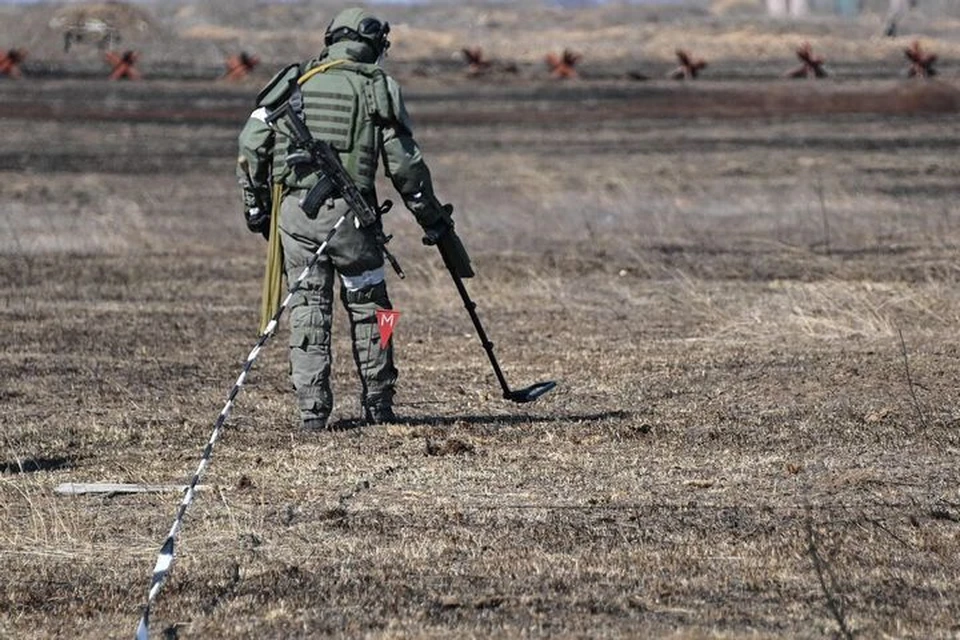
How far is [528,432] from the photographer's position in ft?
34.7

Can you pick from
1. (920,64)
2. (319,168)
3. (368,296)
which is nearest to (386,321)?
(368,296)

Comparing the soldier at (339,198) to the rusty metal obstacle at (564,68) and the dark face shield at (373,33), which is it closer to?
the dark face shield at (373,33)

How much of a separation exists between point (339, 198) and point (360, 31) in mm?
854

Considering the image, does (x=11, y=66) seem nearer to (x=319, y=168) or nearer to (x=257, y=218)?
(x=257, y=218)

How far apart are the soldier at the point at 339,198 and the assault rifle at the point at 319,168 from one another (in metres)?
0.05

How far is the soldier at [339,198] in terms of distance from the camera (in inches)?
397

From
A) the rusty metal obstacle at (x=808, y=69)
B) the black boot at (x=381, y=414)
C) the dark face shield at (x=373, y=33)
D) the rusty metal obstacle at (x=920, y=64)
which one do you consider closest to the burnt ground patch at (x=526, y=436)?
the black boot at (x=381, y=414)

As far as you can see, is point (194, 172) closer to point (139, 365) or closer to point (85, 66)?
point (139, 365)

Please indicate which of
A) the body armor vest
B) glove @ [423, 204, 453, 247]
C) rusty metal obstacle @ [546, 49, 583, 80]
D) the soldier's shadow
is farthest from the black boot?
rusty metal obstacle @ [546, 49, 583, 80]

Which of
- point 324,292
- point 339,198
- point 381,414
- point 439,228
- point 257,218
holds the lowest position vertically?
point 381,414

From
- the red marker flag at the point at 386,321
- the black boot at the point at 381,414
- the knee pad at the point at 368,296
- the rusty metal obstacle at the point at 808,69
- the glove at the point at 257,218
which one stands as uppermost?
the glove at the point at 257,218

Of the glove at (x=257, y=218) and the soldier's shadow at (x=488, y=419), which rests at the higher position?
the glove at (x=257, y=218)

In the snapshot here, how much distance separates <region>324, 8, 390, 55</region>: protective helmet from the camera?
10.2 meters

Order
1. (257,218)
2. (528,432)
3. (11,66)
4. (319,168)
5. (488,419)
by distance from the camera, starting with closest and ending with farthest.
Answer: (319,168) → (257,218) → (528,432) → (488,419) → (11,66)
